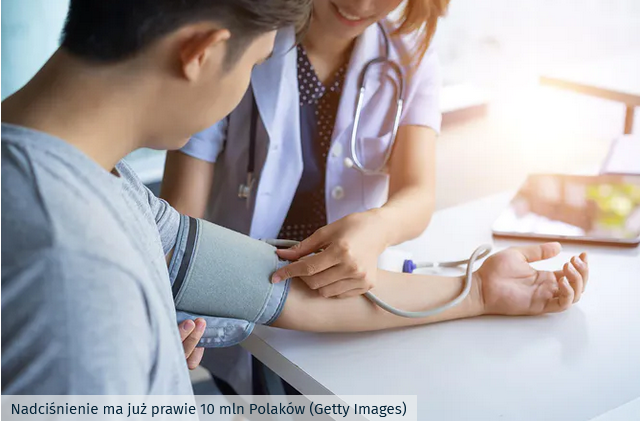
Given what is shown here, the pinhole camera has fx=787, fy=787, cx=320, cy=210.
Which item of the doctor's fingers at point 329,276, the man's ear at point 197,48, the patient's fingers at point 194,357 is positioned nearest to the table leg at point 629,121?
the doctor's fingers at point 329,276

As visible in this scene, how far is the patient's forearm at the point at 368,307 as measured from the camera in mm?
1047

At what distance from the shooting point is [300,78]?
1372 mm

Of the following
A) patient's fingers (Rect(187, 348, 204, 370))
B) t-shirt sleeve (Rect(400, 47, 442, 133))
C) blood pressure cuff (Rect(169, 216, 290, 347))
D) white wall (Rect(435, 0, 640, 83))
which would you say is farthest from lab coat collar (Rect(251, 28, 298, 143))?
white wall (Rect(435, 0, 640, 83))

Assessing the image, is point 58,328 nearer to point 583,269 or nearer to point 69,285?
point 69,285

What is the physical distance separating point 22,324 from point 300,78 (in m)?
0.85

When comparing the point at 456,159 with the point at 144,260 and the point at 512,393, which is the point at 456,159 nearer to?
the point at 512,393

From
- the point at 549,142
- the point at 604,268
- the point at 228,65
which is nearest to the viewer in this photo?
the point at 228,65

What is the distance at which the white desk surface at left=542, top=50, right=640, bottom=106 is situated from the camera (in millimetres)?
1991

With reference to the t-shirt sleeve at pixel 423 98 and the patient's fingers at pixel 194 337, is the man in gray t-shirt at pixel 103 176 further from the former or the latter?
the t-shirt sleeve at pixel 423 98

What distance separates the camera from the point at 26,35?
1.96 metres

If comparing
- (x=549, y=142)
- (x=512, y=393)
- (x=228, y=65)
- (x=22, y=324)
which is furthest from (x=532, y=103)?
(x=22, y=324)

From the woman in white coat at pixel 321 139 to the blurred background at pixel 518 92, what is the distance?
1.56m

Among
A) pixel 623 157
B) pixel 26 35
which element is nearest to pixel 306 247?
pixel 623 157

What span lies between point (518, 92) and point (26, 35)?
6.90 ft
